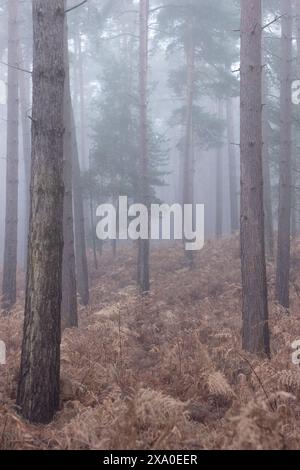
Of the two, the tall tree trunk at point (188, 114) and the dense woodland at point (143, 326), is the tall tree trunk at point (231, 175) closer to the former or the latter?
the tall tree trunk at point (188, 114)

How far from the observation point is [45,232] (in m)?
6.25

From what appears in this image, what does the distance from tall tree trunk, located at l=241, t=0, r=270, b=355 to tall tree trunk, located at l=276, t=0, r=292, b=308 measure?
11.5 ft

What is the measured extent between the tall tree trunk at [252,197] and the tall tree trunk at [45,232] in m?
3.74

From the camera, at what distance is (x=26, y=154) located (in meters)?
22.6

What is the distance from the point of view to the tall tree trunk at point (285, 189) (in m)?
12.4

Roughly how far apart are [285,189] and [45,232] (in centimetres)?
877

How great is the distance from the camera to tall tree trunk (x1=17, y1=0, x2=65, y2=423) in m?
6.12

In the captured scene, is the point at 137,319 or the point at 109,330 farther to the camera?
the point at 137,319

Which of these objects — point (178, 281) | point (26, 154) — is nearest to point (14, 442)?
point (178, 281)

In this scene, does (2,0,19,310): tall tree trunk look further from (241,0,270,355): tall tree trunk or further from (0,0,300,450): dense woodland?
(241,0,270,355): tall tree trunk

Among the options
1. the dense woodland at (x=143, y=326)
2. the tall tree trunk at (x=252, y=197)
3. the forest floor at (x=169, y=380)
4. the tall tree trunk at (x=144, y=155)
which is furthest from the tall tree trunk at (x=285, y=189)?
the tall tree trunk at (x=144, y=155)

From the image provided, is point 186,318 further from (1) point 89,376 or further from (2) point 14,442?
(2) point 14,442
